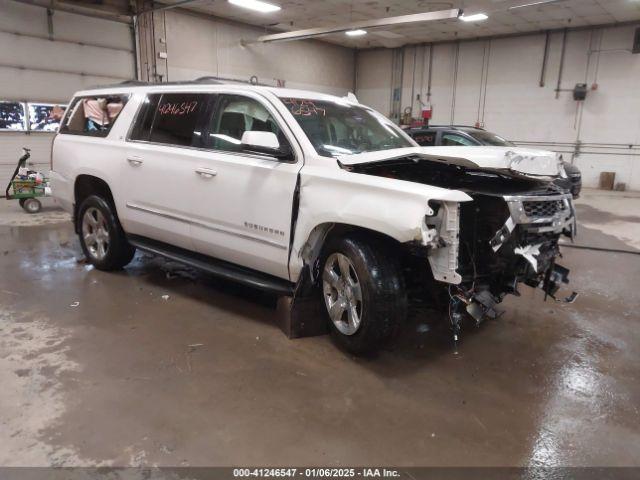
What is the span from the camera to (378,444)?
2.36 meters

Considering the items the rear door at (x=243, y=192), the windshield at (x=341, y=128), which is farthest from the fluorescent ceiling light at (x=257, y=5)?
the rear door at (x=243, y=192)

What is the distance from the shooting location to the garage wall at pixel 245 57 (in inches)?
489

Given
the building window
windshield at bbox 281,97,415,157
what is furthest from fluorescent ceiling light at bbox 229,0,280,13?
windshield at bbox 281,97,415,157

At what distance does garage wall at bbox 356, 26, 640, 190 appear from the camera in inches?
511

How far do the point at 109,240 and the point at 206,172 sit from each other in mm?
1685

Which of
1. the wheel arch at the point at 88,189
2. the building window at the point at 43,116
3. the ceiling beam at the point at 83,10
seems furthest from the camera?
the building window at the point at 43,116

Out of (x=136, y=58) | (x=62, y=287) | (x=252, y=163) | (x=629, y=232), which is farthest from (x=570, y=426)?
(x=136, y=58)

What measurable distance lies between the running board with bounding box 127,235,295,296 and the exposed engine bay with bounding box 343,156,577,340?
1016mm

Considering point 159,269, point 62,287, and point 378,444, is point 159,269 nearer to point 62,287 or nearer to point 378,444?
point 62,287

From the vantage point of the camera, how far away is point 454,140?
29.9ft

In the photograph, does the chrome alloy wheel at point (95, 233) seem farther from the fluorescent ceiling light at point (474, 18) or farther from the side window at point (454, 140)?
the fluorescent ceiling light at point (474, 18)

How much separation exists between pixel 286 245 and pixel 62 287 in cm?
254

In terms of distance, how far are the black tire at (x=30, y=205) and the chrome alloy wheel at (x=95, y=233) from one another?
4359 mm

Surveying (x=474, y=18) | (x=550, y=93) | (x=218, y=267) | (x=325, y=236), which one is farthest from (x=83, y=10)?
(x=550, y=93)
